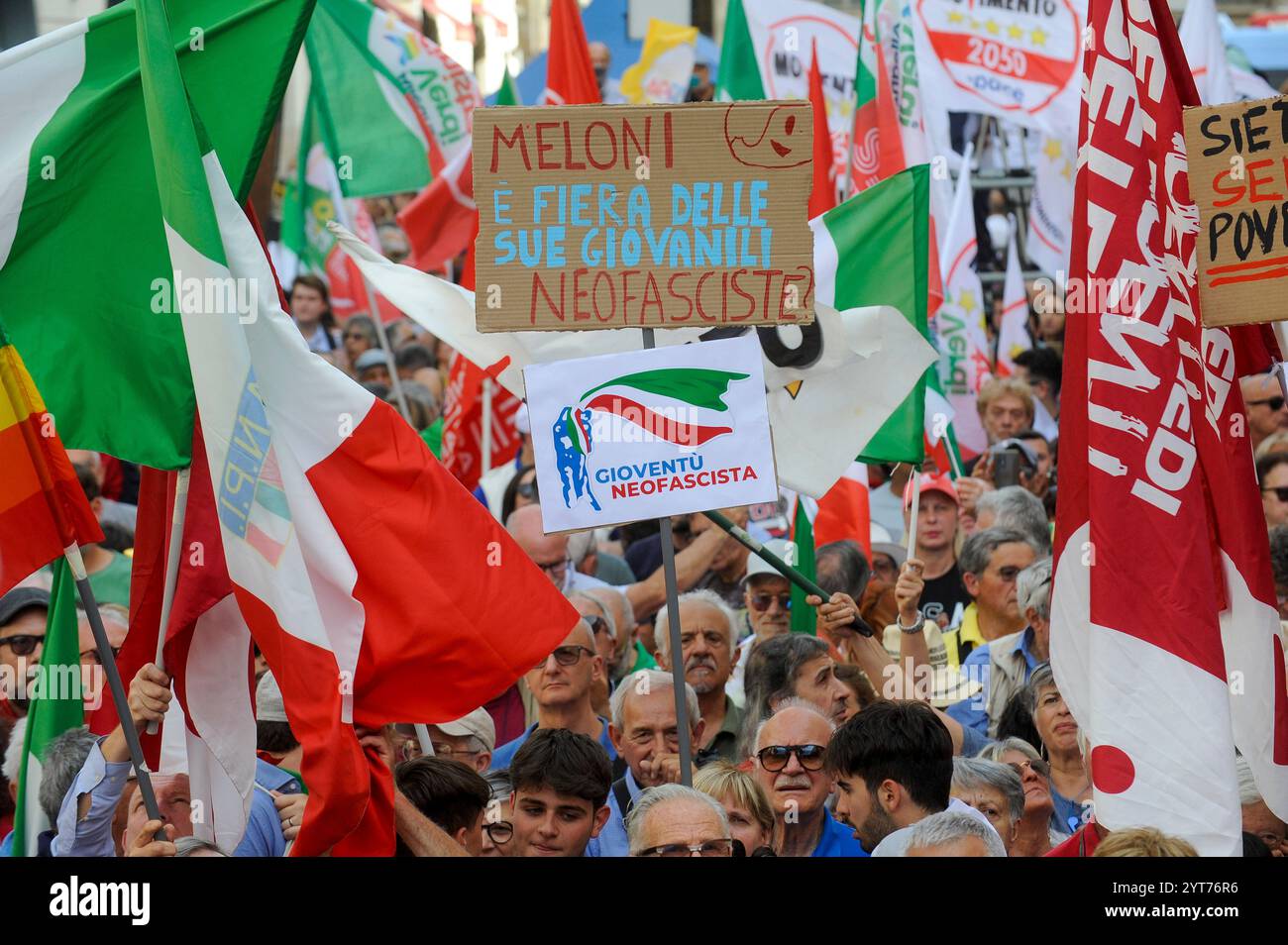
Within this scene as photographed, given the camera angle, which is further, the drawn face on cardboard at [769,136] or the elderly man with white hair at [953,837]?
the drawn face on cardboard at [769,136]

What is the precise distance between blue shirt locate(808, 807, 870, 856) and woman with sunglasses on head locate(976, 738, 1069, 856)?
487mm

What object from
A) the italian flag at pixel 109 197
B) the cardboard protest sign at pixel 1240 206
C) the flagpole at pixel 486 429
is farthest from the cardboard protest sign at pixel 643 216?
the flagpole at pixel 486 429

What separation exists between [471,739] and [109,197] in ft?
6.64

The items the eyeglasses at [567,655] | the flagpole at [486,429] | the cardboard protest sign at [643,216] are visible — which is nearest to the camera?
the cardboard protest sign at [643,216]

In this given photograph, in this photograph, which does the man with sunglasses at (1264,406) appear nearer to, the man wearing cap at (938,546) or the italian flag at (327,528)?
the man wearing cap at (938,546)

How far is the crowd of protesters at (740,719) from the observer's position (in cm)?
482

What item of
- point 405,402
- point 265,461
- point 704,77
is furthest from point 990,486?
point 704,77

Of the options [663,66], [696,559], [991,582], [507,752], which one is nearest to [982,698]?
[991,582]

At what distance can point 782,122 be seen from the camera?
5.09 m

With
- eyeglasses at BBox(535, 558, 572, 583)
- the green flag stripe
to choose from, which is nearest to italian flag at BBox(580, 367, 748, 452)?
the green flag stripe

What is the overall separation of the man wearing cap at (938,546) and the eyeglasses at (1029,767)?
213 cm

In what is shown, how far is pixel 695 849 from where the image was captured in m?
4.43

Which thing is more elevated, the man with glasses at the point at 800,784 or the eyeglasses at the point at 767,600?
the eyeglasses at the point at 767,600
